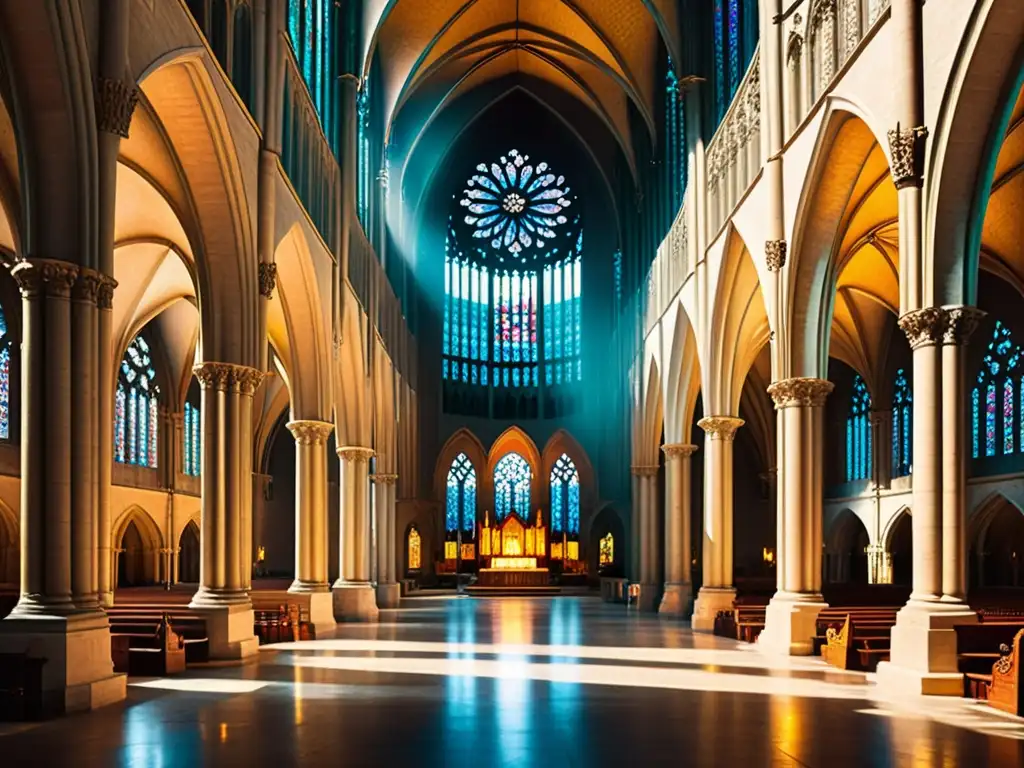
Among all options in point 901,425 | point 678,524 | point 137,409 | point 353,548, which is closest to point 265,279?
point 353,548

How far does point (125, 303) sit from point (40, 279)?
708 inches

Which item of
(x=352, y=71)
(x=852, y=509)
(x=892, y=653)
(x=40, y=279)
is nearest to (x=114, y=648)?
(x=40, y=279)

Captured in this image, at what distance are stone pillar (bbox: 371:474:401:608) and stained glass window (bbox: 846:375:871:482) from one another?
54.3 ft

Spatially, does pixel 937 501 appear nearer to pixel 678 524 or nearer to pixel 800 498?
pixel 800 498

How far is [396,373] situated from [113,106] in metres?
28.7

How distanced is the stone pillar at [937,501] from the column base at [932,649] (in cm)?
1

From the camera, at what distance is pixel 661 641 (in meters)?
Result: 21.8

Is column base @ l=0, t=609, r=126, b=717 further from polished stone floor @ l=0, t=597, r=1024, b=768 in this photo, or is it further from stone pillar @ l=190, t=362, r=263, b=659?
stone pillar @ l=190, t=362, r=263, b=659

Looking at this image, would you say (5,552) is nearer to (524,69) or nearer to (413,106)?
(413,106)

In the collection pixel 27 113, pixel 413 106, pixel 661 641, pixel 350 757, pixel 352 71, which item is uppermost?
pixel 413 106

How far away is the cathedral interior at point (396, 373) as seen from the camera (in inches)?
454

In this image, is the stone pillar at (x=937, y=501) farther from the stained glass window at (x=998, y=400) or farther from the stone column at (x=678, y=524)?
the stained glass window at (x=998, y=400)

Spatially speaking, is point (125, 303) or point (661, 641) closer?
point (661, 641)

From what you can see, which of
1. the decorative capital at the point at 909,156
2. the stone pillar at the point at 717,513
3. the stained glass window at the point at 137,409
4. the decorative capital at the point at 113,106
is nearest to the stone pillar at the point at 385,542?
the stained glass window at the point at 137,409
